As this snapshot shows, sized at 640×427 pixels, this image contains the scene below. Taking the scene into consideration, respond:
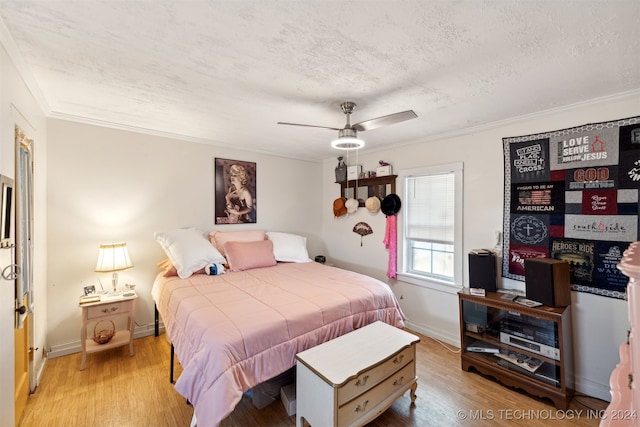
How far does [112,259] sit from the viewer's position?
2.69 metres

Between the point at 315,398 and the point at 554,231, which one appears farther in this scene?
the point at 554,231

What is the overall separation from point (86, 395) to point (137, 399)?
43 cm

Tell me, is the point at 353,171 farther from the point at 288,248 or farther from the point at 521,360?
the point at 521,360

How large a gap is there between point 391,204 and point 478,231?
107cm

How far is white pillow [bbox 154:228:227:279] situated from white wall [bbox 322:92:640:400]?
6.66 ft

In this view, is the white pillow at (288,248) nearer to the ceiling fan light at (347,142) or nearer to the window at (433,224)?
the window at (433,224)

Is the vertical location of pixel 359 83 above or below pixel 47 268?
above

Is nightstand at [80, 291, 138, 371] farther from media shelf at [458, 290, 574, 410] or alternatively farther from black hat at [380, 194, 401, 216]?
media shelf at [458, 290, 574, 410]

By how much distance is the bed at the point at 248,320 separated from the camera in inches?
62.1

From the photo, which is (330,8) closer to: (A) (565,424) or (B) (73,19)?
(B) (73,19)

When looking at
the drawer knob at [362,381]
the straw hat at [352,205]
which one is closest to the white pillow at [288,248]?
the straw hat at [352,205]

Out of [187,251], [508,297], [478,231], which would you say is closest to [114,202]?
[187,251]

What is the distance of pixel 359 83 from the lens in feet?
6.34

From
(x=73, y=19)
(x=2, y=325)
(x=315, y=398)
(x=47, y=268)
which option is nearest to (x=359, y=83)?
(x=73, y=19)
